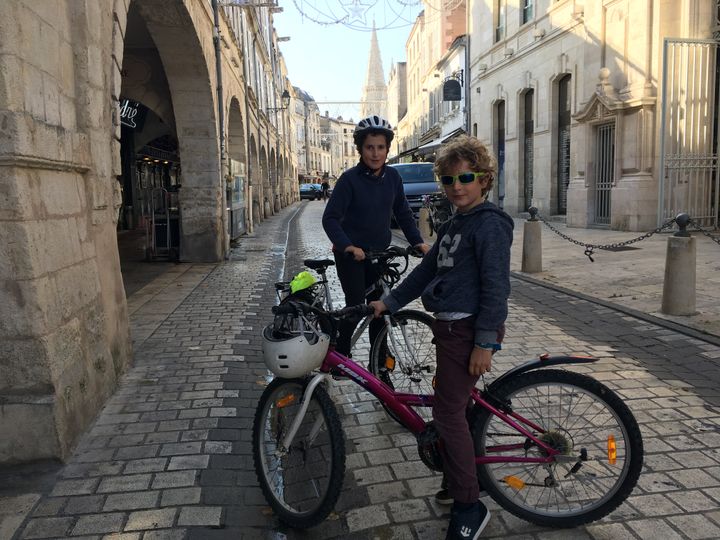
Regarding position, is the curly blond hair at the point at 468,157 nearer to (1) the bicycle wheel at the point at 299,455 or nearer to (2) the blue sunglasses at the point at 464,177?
(2) the blue sunglasses at the point at 464,177

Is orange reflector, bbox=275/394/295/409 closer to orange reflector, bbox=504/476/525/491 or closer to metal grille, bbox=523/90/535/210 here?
orange reflector, bbox=504/476/525/491

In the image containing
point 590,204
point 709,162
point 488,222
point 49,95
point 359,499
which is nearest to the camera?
point 488,222

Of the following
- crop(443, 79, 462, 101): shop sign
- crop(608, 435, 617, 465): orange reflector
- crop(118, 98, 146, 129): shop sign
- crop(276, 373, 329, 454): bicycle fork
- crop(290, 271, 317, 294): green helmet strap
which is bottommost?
crop(608, 435, 617, 465): orange reflector

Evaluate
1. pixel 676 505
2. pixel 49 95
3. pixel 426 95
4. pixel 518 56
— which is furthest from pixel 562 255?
pixel 426 95

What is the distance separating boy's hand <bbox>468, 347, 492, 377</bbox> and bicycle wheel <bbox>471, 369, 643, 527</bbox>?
27 centimetres

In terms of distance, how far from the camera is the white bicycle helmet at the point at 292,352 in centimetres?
252

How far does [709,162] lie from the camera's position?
1280 centimetres

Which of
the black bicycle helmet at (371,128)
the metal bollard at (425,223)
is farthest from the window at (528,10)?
the black bicycle helmet at (371,128)

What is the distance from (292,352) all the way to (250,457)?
3.67ft

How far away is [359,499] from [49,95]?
A: 2.81 meters

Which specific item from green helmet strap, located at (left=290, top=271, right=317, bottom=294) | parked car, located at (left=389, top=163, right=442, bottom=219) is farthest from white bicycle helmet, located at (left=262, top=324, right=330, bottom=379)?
parked car, located at (left=389, top=163, right=442, bottom=219)

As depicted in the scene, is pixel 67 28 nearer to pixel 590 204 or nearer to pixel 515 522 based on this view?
pixel 515 522

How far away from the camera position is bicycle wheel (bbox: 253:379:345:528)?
2479mm

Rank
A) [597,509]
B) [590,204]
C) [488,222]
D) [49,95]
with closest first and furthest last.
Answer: [488,222], [597,509], [49,95], [590,204]
